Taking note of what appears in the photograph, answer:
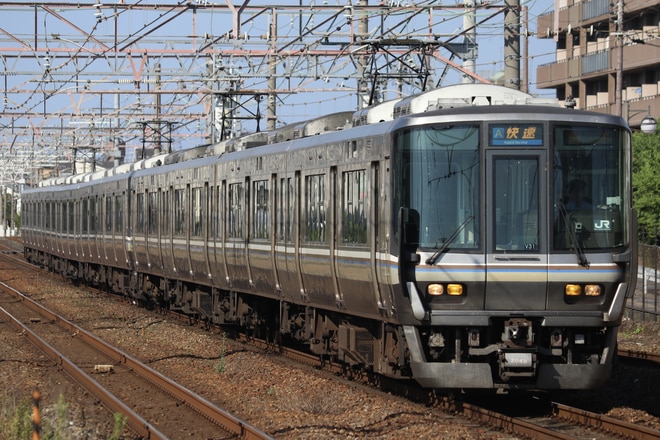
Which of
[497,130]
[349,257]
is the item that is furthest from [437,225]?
[349,257]

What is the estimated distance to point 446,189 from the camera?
1109cm

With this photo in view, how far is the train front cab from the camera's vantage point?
10938 millimetres

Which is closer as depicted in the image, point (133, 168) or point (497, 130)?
point (497, 130)

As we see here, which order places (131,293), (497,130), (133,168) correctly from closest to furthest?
(497,130), (131,293), (133,168)

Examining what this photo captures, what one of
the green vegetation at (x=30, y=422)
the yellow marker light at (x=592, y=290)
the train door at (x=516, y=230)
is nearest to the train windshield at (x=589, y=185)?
the train door at (x=516, y=230)

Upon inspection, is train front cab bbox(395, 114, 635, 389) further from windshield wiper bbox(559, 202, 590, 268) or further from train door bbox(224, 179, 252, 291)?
train door bbox(224, 179, 252, 291)

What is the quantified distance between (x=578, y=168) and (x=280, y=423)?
11.9 ft

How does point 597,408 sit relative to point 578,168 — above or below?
below

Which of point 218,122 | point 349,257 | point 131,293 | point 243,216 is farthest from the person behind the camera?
point 218,122

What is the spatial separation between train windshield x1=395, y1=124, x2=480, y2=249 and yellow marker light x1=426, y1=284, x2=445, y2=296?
0.36 m

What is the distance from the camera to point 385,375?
13039mm

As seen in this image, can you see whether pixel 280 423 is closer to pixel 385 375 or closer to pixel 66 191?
pixel 385 375

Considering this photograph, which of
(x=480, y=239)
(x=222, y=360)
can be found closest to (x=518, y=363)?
(x=480, y=239)

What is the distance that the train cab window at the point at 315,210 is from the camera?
1382cm
